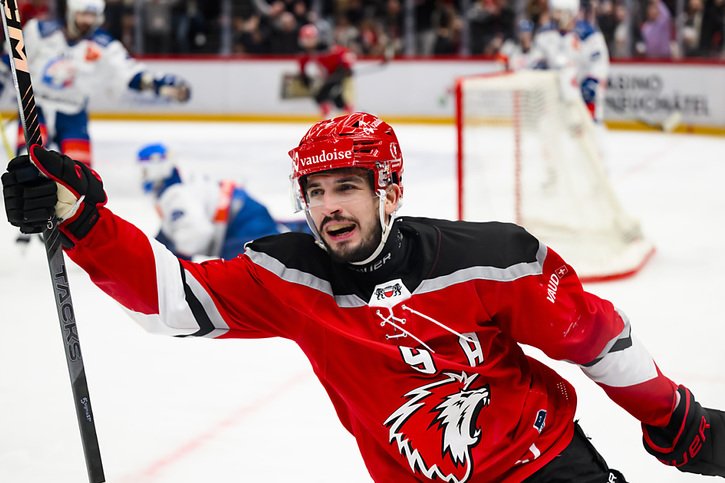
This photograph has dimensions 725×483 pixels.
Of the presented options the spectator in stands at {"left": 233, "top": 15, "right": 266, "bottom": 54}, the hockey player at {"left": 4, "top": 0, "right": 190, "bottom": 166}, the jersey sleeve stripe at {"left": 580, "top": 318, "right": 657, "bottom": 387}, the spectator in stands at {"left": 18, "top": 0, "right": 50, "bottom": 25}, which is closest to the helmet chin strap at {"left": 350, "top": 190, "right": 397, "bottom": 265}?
the jersey sleeve stripe at {"left": 580, "top": 318, "right": 657, "bottom": 387}

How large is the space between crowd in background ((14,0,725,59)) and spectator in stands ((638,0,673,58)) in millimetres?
30

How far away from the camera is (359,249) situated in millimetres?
1688

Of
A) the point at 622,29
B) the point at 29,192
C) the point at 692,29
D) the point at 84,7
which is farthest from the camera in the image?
the point at 622,29

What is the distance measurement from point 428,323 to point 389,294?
0.27 feet

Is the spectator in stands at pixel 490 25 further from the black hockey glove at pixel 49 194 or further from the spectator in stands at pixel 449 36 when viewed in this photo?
the black hockey glove at pixel 49 194

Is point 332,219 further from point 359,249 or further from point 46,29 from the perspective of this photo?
point 46,29

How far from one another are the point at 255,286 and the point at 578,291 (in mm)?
548

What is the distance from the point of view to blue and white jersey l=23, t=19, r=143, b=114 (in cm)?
588

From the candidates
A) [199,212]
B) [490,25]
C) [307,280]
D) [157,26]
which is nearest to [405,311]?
[307,280]

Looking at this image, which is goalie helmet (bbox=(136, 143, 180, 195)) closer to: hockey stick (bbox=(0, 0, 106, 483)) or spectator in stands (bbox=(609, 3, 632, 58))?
hockey stick (bbox=(0, 0, 106, 483))

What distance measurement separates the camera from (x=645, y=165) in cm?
873

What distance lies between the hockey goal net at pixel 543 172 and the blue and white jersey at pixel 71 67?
218cm

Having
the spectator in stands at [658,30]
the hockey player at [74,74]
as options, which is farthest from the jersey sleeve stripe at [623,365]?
the spectator in stands at [658,30]

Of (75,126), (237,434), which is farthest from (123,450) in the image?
(75,126)
